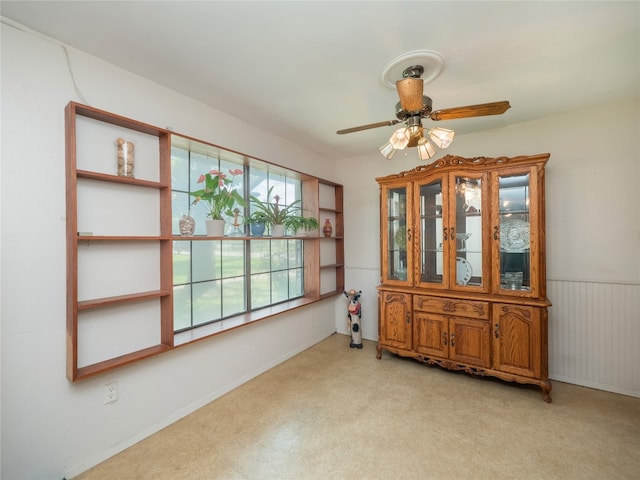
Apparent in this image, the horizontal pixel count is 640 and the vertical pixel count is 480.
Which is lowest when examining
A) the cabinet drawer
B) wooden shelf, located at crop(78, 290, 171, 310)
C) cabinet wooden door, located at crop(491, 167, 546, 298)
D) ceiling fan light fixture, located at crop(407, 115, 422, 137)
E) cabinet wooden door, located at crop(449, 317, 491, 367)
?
cabinet wooden door, located at crop(449, 317, 491, 367)

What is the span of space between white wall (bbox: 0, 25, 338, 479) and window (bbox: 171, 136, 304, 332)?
0.51 meters

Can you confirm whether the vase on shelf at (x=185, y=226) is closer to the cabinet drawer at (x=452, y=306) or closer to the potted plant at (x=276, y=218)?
the potted plant at (x=276, y=218)

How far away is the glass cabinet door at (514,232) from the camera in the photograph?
8.36 feet

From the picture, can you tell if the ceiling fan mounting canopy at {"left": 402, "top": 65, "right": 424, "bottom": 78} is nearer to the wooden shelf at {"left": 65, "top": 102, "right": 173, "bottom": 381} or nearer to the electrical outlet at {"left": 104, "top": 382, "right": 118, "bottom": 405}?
the wooden shelf at {"left": 65, "top": 102, "right": 173, "bottom": 381}

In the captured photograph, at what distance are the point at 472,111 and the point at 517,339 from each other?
2.02 meters

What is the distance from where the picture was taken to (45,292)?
158 centimetres

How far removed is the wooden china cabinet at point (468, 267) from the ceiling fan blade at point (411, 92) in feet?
4.44

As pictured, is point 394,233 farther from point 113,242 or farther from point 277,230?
point 113,242

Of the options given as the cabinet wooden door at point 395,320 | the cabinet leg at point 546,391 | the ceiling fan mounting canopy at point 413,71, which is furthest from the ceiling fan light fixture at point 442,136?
the cabinet leg at point 546,391

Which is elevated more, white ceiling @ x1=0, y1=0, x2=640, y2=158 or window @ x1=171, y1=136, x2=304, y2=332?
white ceiling @ x1=0, y1=0, x2=640, y2=158

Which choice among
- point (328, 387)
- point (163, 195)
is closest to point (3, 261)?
point (163, 195)

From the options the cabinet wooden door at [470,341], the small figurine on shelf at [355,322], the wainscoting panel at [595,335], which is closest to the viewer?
the wainscoting panel at [595,335]

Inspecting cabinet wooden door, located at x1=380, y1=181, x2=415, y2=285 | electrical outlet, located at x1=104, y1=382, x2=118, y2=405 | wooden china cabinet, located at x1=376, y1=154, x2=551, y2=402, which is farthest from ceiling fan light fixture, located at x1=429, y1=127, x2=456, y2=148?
electrical outlet, located at x1=104, y1=382, x2=118, y2=405

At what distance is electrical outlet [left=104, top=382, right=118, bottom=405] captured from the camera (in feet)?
5.86
